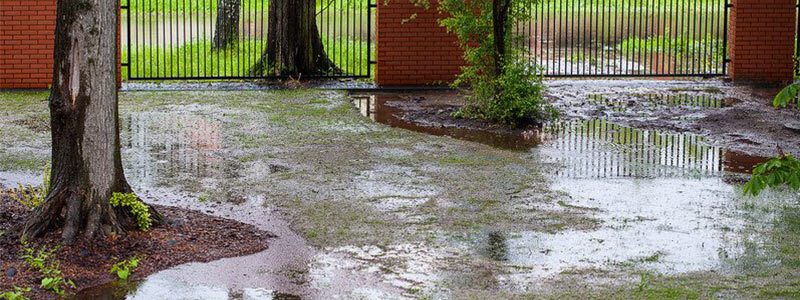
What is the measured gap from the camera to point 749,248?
8875 millimetres

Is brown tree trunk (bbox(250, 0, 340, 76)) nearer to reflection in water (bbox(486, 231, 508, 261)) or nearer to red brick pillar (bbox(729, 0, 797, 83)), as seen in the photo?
red brick pillar (bbox(729, 0, 797, 83))

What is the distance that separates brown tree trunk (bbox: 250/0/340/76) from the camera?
18.7 meters

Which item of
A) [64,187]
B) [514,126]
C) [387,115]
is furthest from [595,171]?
[64,187]

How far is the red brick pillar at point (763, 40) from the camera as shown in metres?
18.5

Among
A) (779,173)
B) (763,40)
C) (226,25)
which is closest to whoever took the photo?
(779,173)

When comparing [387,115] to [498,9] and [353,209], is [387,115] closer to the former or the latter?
[498,9]

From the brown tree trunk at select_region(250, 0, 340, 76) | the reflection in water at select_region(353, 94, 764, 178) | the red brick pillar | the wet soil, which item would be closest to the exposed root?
the reflection in water at select_region(353, 94, 764, 178)

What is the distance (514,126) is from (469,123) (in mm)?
595

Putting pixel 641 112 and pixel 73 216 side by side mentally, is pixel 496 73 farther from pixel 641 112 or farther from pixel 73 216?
pixel 73 216

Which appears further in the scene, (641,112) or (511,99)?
(641,112)

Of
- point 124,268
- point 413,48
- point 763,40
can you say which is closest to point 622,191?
point 124,268

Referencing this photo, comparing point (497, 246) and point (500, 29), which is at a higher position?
point (500, 29)

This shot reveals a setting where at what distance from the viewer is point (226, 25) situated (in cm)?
2227

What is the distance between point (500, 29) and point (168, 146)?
166 inches
